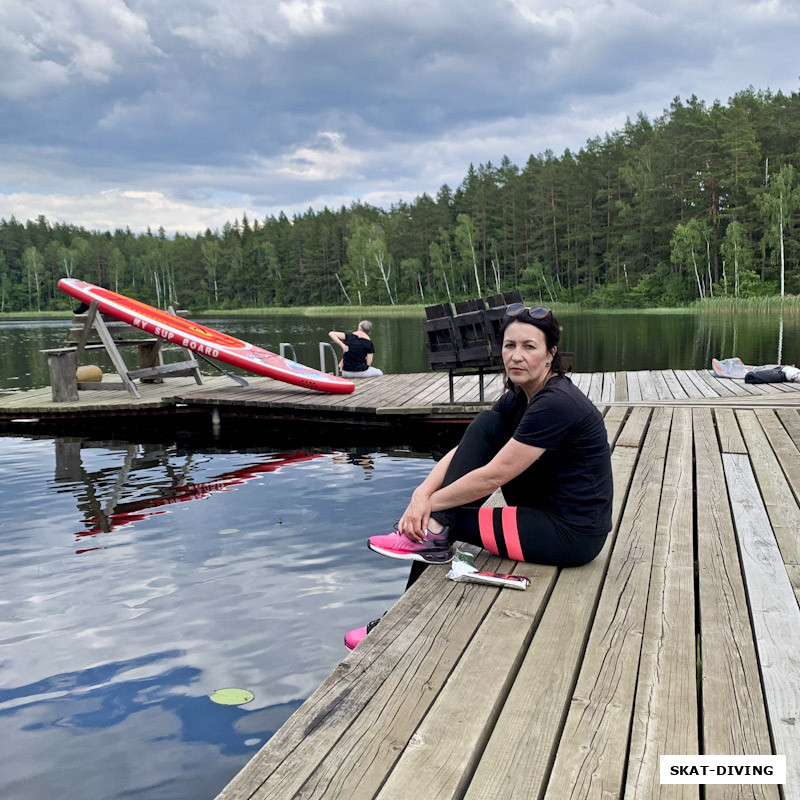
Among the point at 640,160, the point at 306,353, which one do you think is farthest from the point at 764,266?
the point at 306,353

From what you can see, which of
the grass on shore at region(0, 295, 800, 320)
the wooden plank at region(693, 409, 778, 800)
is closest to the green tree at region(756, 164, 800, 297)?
the grass on shore at region(0, 295, 800, 320)

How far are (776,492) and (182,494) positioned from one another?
6.08 metres

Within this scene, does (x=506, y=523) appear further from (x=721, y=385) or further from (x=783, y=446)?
(x=721, y=385)

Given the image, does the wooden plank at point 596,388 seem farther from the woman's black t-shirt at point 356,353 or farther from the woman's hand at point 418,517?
the woman's hand at point 418,517

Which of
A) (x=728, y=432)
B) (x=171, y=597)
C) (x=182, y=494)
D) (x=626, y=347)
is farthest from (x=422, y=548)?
(x=626, y=347)

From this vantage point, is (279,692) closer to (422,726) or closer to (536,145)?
(422,726)

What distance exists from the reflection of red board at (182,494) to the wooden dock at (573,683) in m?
4.58

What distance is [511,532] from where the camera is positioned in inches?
146

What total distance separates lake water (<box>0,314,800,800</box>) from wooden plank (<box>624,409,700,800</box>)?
6.27 ft

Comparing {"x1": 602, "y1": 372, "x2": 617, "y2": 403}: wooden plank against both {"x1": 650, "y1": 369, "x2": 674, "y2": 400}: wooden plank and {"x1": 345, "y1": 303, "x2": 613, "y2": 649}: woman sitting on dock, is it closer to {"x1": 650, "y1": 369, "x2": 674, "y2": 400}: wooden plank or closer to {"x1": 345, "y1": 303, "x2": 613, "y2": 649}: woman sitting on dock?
{"x1": 650, "y1": 369, "x2": 674, "y2": 400}: wooden plank

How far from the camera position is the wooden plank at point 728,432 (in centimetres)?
666

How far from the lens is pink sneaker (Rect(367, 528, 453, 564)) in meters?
3.83

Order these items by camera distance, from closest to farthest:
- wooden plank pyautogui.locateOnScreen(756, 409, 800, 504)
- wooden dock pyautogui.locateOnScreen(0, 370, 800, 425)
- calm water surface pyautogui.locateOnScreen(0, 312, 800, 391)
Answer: wooden plank pyautogui.locateOnScreen(756, 409, 800, 504)
wooden dock pyautogui.locateOnScreen(0, 370, 800, 425)
calm water surface pyautogui.locateOnScreen(0, 312, 800, 391)

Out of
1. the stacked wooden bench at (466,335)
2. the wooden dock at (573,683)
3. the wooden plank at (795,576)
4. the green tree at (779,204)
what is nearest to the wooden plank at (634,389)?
the stacked wooden bench at (466,335)
